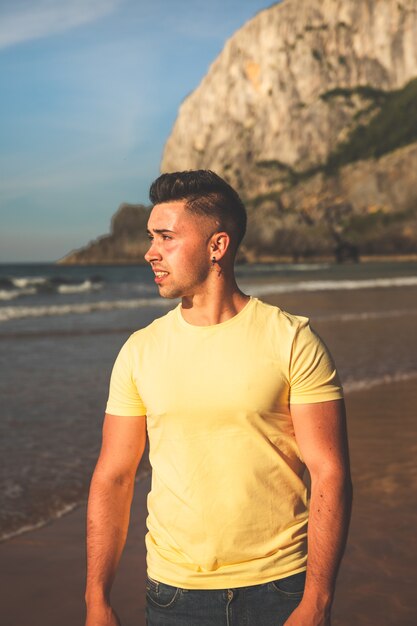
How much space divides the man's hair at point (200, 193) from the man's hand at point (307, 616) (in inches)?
44.3

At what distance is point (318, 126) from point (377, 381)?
147 metres

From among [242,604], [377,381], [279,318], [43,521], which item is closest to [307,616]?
[242,604]

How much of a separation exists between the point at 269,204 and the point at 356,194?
1859 cm

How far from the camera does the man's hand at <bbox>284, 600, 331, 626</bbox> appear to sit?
76.6 inches

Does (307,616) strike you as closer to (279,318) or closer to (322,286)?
(279,318)

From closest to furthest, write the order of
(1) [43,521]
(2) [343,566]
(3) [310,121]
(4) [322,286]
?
(2) [343,566], (1) [43,521], (4) [322,286], (3) [310,121]

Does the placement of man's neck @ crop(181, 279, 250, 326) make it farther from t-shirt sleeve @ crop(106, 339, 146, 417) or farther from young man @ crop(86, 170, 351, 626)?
t-shirt sleeve @ crop(106, 339, 146, 417)

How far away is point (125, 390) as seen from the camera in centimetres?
225

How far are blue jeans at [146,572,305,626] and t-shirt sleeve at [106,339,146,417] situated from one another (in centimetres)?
55

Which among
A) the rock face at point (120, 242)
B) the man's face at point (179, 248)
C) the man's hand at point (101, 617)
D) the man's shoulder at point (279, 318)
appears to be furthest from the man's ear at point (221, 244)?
the rock face at point (120, 242)

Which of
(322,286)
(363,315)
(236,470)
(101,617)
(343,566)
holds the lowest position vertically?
(322,286)

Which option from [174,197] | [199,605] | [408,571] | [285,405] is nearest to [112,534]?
[199,605]

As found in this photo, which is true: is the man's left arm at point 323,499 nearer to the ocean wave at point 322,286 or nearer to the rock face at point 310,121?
the ocean wave at point 322,286

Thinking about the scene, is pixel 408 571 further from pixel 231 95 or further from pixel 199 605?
pixel 231 95
